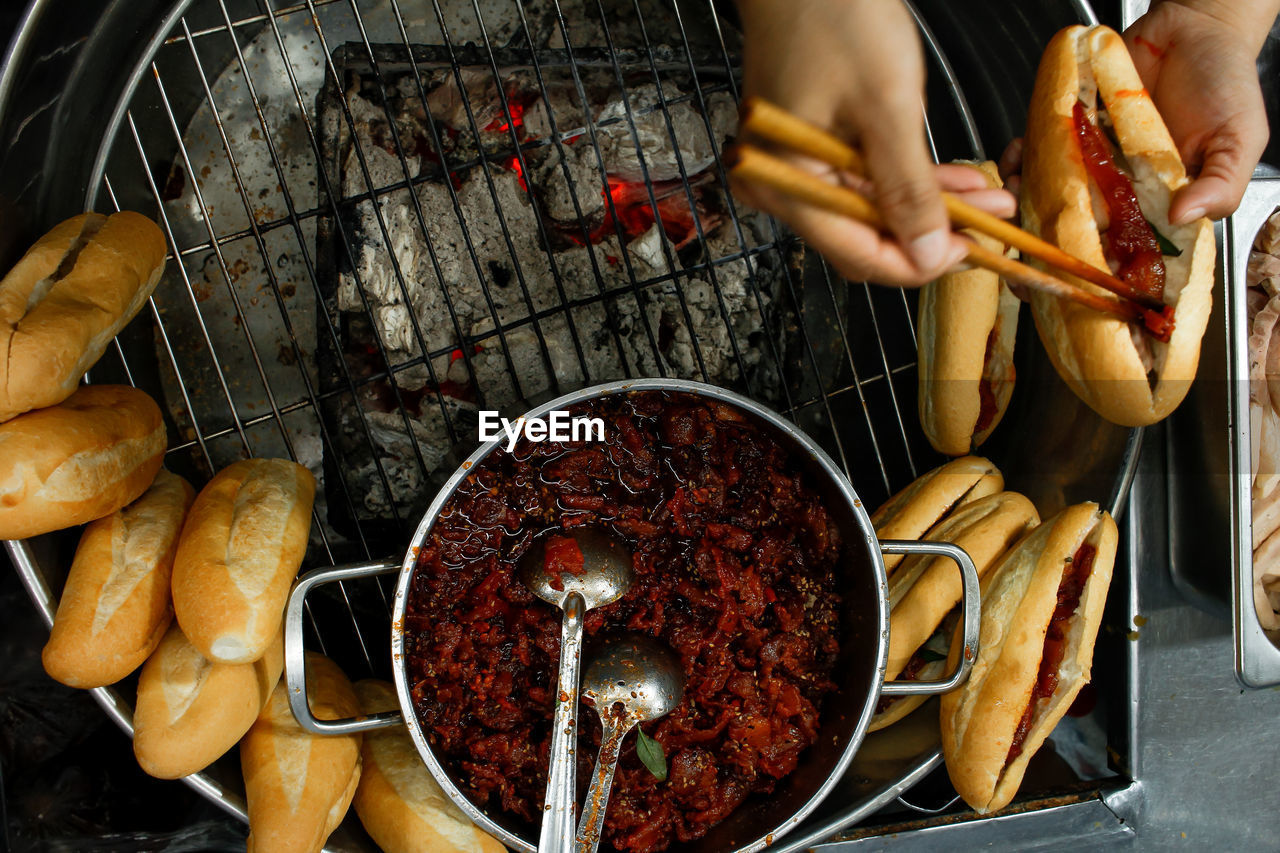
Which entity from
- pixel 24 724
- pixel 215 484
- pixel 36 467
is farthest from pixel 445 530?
pixel 24 724

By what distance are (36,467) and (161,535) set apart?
0.29 meters

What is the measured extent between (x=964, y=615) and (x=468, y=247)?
1461 millimetres

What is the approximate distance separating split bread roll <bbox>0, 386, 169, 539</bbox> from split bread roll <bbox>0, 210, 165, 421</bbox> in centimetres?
5

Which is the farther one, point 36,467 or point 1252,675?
point 1252,675

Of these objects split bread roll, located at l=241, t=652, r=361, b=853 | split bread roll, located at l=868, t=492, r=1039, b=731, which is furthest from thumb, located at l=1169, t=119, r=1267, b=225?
split bread roll, located at l=241, t=652, r=361, b=853

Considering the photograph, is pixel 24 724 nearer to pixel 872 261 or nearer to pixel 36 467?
pixel 36 467

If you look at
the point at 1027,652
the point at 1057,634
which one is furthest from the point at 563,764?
the point at 1057,634

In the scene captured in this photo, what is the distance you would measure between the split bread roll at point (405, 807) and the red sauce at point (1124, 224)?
1.78m

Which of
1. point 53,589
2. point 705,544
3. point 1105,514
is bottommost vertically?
point 1105,514

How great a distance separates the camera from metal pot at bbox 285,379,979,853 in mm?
1588

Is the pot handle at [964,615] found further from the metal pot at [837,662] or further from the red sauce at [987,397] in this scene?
the red sauce at [987,397]

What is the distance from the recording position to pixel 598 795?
5.36ft

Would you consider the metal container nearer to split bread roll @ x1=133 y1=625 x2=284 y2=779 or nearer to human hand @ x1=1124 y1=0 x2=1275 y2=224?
human hand @ x1=1124 y1=0 x2=1275 y2=224

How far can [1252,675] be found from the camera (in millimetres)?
1801
